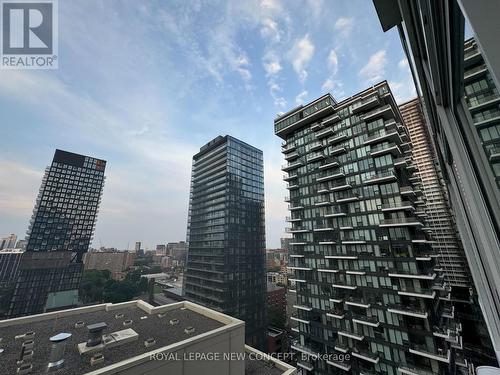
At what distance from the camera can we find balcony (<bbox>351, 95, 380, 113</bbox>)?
29.2m

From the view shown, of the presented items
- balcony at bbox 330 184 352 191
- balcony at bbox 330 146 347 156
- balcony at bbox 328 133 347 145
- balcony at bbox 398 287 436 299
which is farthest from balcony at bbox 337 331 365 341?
balcony at bbox 328 133 347 145

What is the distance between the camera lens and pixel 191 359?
12023 millimetres

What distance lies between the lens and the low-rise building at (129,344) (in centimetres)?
1044

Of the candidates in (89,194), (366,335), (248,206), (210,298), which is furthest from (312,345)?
(89,194)

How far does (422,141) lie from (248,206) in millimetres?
49800

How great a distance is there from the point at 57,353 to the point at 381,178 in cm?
3233

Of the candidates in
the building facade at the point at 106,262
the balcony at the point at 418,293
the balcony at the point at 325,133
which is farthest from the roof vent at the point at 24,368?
the building facade at the point at 106,262

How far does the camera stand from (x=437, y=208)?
54531 millimetres

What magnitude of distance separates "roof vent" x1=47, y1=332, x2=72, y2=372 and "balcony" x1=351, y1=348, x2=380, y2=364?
28201mm

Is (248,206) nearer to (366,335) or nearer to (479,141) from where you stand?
(366,335)

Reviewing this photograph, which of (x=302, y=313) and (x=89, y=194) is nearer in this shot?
(x=302, y=313)

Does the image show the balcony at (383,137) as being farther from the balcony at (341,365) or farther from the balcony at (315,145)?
the balcony at (341,365)

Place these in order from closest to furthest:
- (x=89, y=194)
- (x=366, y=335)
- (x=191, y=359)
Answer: (x=191, y=359)
(x=366, y=335)
(x=89, y=194)

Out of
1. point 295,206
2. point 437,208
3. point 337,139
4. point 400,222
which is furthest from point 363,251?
point 437,208
